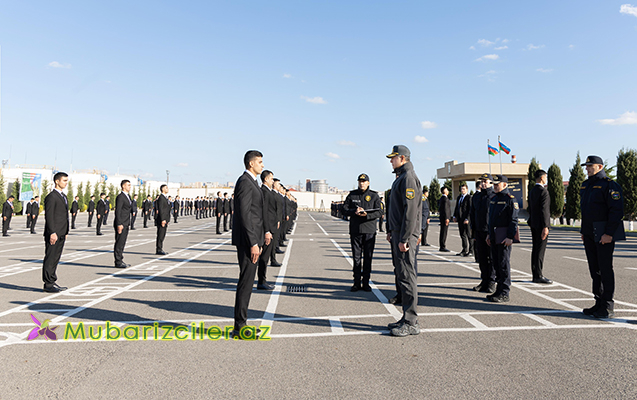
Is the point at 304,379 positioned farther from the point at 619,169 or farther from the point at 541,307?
the point at 619,169

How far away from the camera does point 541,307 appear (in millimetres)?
6242

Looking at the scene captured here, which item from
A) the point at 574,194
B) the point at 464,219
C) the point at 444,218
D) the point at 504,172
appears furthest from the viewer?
the point at 504,172

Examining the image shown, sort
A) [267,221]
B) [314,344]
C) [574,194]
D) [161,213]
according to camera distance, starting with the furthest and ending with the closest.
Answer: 1. [574,194]
2. [161,213]
3. [267,221]
4. [314,344]

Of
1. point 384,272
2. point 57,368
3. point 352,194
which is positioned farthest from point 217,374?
point 384,272

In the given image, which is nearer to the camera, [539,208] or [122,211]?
[539,208]

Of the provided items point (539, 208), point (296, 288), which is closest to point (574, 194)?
point (539, 208)

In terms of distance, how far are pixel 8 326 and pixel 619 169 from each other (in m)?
36.9

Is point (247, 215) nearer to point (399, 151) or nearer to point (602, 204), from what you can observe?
point (399, 151)

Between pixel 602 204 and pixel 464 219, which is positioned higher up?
pixel 602 204

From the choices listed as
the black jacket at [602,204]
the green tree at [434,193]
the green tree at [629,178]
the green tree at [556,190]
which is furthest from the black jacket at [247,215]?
the green tree at [434,193]

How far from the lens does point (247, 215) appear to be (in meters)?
4.90

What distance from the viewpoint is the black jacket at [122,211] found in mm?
10250

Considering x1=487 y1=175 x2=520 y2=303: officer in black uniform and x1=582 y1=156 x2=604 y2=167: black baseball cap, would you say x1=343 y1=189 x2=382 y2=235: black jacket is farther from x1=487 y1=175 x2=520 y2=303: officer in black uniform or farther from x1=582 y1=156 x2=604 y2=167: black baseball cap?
x1=582 y1=156 x2=604 y2=167: black baseball cap

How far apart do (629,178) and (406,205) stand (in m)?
33.3
